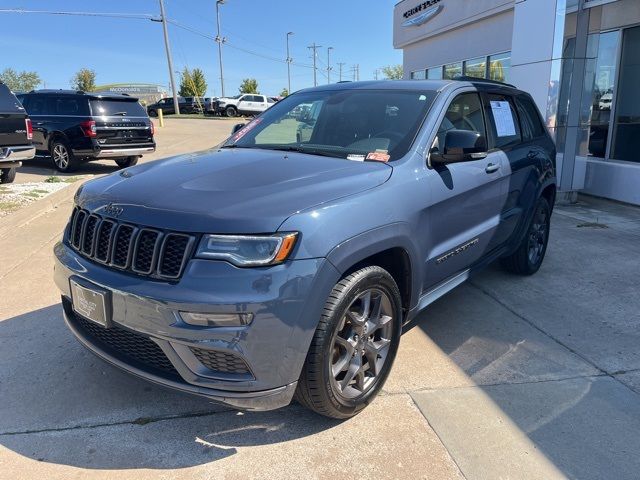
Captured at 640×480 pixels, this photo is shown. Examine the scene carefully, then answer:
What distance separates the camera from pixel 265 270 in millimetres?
2248

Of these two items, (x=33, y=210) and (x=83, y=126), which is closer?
(x=33, y=210)

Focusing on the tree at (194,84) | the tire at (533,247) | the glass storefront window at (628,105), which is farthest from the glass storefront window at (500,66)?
the tree at (194,84)

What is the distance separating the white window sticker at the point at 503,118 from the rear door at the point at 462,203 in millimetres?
238

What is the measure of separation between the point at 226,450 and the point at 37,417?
1094mm

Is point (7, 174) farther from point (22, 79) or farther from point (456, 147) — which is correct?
point (22, 79)

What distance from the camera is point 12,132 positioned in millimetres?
9062

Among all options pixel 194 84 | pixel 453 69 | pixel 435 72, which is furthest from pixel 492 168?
pixel 194 84

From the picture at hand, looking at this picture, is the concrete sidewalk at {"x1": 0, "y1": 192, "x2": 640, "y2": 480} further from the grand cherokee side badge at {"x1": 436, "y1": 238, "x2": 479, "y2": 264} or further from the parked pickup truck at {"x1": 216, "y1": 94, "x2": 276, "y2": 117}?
the parked pickup truck at {"x1": 216, "y1": 94, "x2": 276, "y2": 117}

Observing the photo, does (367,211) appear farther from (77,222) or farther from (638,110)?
(638,110)

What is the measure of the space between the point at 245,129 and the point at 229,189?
5.66 feet

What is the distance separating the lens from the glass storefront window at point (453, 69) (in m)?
15.4

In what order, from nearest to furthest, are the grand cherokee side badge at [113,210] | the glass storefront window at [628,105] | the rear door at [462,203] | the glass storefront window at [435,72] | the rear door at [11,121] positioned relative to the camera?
the grand cherokee side badge at [113,210], the rear door at [462,203], the rear door at [11,121], the glass storefront window at [628,105], the glass storefront window at [435,72]

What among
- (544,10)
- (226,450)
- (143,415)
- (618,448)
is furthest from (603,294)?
(544,10)

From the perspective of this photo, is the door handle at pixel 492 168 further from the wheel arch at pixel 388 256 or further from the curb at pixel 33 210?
the curb at pixel 33 210
